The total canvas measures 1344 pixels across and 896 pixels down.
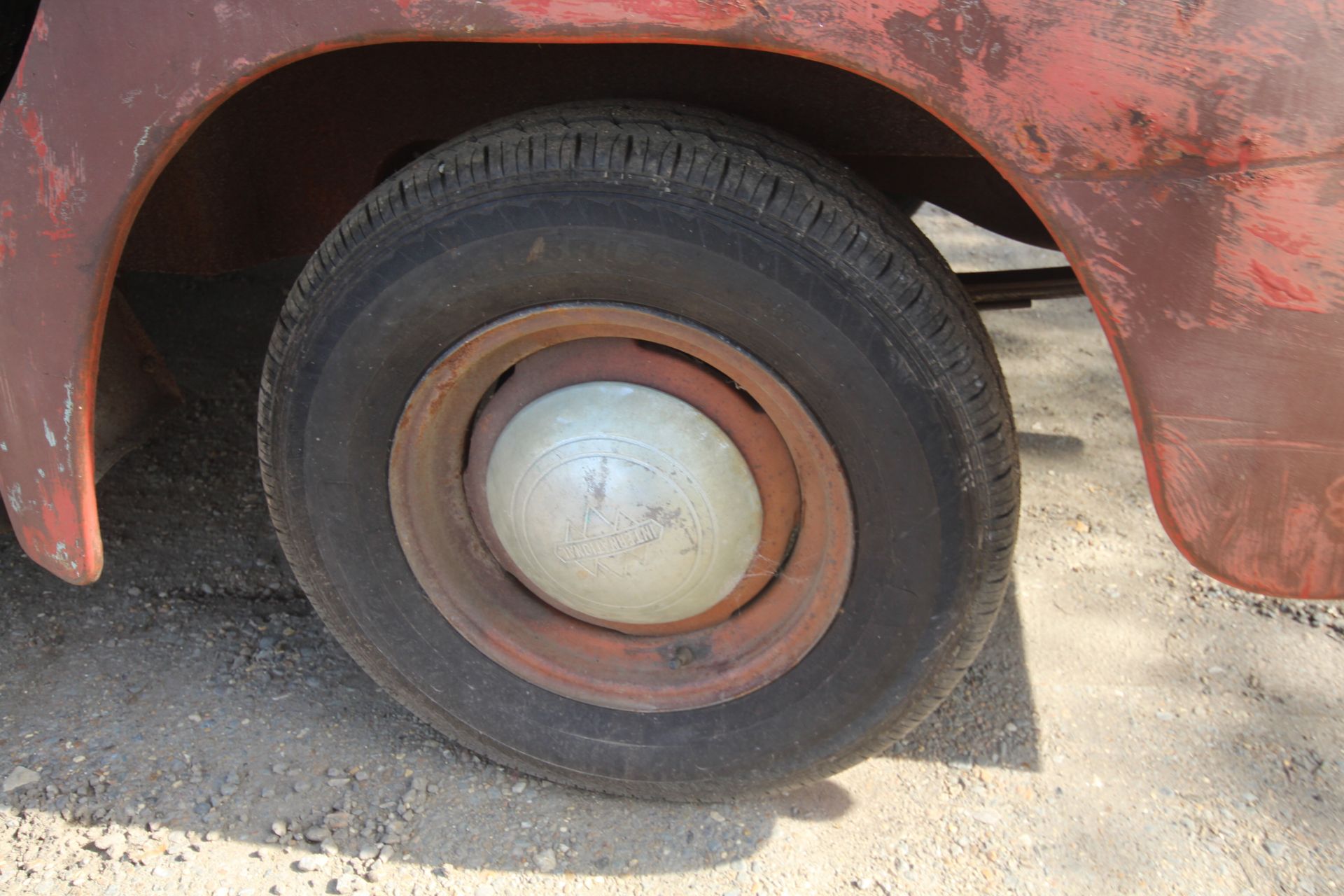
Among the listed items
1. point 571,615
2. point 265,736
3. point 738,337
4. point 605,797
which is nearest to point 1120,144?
point 738,337

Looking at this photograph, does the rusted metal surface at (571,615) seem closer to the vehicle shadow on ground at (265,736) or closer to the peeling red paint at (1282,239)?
the vehicle shadow on ground at (265,736)

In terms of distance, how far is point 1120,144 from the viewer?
110 cm

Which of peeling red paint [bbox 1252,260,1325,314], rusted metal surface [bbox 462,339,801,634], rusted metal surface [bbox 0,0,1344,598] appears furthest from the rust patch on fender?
rusted metal surface [bbox 462,339,801,634]

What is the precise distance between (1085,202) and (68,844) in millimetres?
1801

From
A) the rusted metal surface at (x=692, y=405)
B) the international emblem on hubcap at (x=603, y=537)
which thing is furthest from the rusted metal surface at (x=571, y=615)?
the international emblem on hubcap at (x=603, y=537)

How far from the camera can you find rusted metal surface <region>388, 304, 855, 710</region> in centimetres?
147

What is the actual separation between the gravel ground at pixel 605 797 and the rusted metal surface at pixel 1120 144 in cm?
72

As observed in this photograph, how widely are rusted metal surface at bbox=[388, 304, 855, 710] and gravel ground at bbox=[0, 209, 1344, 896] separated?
26cm

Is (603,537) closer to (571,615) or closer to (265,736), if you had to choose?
(571,615)

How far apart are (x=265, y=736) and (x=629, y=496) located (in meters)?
0.89

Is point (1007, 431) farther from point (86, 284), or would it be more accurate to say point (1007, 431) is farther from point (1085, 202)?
point (86, 284)

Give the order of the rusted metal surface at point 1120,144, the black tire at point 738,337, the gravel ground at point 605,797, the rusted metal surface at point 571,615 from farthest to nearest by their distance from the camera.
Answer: the gravel ground at point 605,797 → the rusted metal surface at point 571,615 → the black tire at point 738,337 → the rusted metal surface at point 1120,144

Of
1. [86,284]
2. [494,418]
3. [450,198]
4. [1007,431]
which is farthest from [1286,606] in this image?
[86,284]

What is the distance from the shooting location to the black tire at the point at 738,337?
1.33 metres
